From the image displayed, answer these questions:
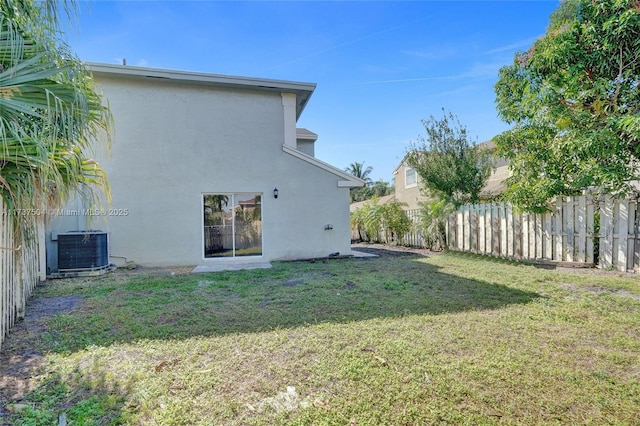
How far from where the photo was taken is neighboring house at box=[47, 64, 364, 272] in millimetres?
9648

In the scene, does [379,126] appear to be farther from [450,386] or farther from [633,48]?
[450,386]

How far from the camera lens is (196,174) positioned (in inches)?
401

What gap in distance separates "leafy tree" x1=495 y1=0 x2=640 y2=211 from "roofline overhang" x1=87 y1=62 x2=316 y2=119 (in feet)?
22.1

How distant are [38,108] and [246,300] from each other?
4043mm

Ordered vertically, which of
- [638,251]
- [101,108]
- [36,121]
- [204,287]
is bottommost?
[204,287]

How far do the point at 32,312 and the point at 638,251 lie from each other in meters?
12.5

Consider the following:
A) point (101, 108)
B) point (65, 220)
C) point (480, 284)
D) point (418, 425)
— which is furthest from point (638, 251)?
point (65, 220)

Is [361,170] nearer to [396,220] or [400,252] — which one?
[396,220]

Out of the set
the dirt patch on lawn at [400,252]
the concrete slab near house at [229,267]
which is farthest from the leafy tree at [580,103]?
the concrete slab near house at [229,267]

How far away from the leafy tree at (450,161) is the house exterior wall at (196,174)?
496 centimetres

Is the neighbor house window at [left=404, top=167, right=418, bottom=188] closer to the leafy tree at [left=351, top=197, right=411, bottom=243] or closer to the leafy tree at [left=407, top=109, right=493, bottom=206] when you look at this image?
the leafy tree at [left=351, top=197, right=411, bottom=243]

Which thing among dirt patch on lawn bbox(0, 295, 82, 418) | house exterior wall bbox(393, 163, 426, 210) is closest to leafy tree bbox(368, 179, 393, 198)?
house exterior wall bbox(393, 163, 426, 210)

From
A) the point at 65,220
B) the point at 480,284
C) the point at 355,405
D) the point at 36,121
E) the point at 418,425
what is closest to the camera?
the point at 418,425

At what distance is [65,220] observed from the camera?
9.27m
